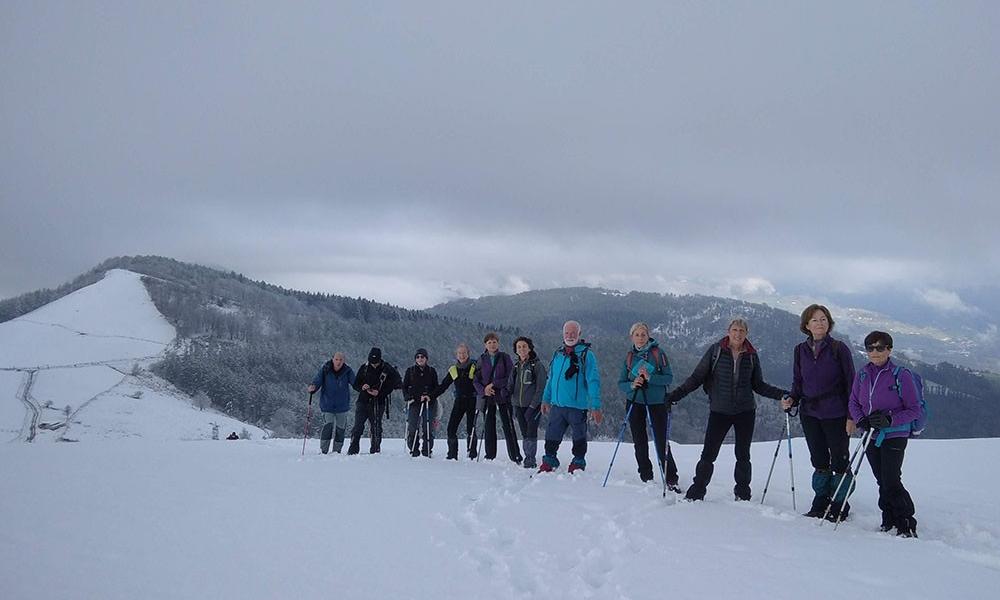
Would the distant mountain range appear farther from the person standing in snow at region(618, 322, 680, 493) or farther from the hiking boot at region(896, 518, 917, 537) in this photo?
the hiking boot at region(896, 518, 917, 537)

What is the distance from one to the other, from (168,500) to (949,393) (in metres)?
230

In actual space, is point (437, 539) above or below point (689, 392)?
below

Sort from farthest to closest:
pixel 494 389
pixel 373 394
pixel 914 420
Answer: pixel 373 394 → pixel 494 389 → pixel 914 420

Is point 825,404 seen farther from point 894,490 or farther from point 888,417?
point 894,490

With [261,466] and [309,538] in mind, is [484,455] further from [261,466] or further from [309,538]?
[309,538]

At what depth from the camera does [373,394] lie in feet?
43.6

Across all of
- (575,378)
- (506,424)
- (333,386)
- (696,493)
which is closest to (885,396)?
(696,493)

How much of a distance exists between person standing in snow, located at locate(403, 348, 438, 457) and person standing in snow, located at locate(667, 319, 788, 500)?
6433 millimetres

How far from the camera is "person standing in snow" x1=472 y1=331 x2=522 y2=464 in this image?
1175cm

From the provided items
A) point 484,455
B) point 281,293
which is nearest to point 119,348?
point 281,293

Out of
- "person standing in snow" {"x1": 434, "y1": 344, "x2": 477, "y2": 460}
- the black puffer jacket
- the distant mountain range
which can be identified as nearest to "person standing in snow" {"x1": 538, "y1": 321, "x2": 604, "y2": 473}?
the black puffer jacket

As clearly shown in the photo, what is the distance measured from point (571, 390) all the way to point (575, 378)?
0.22m

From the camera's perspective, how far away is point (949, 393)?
18350 centimetres

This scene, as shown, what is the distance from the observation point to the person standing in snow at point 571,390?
10.1 meters
